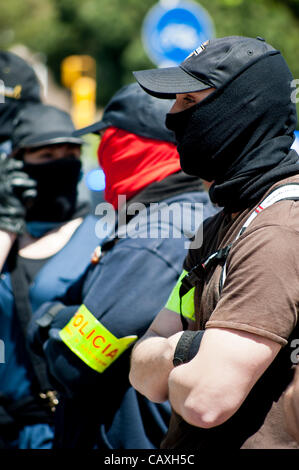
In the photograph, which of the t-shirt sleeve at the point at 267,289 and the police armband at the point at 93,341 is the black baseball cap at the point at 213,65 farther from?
the police armband at the point at 93,341

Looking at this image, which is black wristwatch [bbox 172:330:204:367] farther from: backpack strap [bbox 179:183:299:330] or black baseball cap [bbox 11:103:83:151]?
black baseball cap [bbox 11:103:83:151]

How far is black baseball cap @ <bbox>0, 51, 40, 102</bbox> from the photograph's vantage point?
14.6ft

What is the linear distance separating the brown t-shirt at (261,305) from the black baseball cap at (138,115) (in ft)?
3.20

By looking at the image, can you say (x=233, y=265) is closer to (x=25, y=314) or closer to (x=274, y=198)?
(x=274, y=198)

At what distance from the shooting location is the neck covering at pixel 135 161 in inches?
102

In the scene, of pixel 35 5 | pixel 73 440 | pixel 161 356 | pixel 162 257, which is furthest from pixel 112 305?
pixel 35 5

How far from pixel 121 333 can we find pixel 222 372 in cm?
81

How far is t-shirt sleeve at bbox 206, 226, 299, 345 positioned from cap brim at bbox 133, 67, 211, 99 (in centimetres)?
53

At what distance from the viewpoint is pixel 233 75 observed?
5.62 feet

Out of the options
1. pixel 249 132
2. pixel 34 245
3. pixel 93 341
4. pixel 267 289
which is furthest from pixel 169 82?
pixel 34 245

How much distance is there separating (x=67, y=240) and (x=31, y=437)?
3.46 ft

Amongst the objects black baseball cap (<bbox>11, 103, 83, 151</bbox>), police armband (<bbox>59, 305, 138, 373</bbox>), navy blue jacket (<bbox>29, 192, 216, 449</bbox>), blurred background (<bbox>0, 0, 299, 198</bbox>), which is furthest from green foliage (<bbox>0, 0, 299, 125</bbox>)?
police armband (<bbox>59, 305, 138, 373</bbox>)
